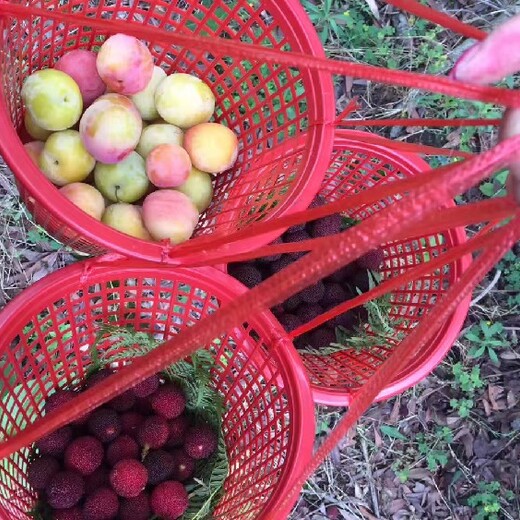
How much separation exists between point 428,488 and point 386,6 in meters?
1.21

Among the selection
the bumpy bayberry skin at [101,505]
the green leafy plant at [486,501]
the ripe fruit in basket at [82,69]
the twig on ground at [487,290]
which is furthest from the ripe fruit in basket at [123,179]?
the green leafy plant at [486,501]

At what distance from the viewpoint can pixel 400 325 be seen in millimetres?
1271

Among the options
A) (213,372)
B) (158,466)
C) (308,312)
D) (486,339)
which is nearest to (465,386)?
(486,339)

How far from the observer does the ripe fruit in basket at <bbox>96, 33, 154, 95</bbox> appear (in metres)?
1.04

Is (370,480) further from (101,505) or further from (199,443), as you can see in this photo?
(101,505)

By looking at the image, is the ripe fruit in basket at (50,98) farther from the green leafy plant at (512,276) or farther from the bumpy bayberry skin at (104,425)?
the green leafy plant at (512,276)

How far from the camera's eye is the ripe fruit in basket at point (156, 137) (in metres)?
1.12

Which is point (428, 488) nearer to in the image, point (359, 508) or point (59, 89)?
point (359, 508)

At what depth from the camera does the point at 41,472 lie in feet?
3.22

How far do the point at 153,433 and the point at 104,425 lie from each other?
8cm

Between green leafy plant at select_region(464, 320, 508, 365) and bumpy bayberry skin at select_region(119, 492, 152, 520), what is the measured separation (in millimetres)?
896

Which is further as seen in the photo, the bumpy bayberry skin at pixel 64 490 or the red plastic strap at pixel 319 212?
the bumpy bayberry skin at pixel 64 490

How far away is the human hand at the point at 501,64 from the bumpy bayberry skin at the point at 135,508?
0.77 m

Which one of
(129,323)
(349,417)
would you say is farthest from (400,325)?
(349,417)
